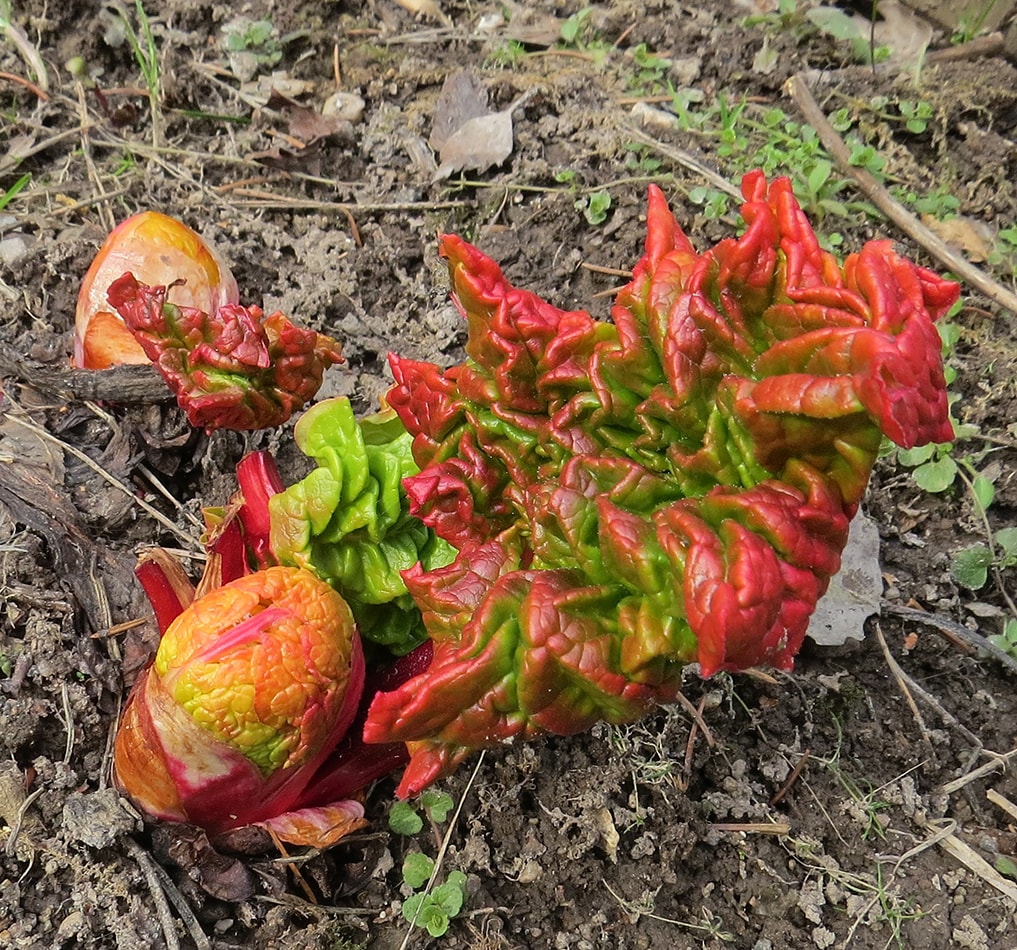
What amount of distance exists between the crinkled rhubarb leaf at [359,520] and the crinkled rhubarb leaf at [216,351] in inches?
5.6

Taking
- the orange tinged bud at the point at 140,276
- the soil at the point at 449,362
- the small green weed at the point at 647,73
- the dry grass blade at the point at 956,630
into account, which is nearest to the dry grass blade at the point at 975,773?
the soil at the point at 449,362

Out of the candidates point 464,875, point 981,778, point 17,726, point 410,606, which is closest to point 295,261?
point 410,606

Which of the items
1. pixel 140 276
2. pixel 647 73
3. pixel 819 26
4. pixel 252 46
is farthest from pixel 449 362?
pixel 819 26

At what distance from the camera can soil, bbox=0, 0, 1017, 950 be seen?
224cm

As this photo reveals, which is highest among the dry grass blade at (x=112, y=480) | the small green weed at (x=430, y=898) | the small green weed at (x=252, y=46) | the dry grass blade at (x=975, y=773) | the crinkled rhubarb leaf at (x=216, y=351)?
the small green weed at (x=252, y=46)

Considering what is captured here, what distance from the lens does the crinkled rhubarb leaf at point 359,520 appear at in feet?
7.02

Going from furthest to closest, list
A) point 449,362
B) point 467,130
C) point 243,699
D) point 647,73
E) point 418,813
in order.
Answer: point 647,73
point 467,130
point 449,362
point 418,813
point 243,699

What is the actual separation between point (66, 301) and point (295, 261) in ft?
2.63

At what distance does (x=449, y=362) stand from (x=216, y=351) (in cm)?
108

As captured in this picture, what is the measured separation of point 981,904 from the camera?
234cm

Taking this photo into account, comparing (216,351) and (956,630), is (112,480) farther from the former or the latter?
(956,630)

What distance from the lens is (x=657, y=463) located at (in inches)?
67.4

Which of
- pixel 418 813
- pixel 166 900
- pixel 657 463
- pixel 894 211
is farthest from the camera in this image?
pixel 894 211

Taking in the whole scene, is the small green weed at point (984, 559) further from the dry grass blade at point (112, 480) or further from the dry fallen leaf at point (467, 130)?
the dry grass blade at point (112, 480)
